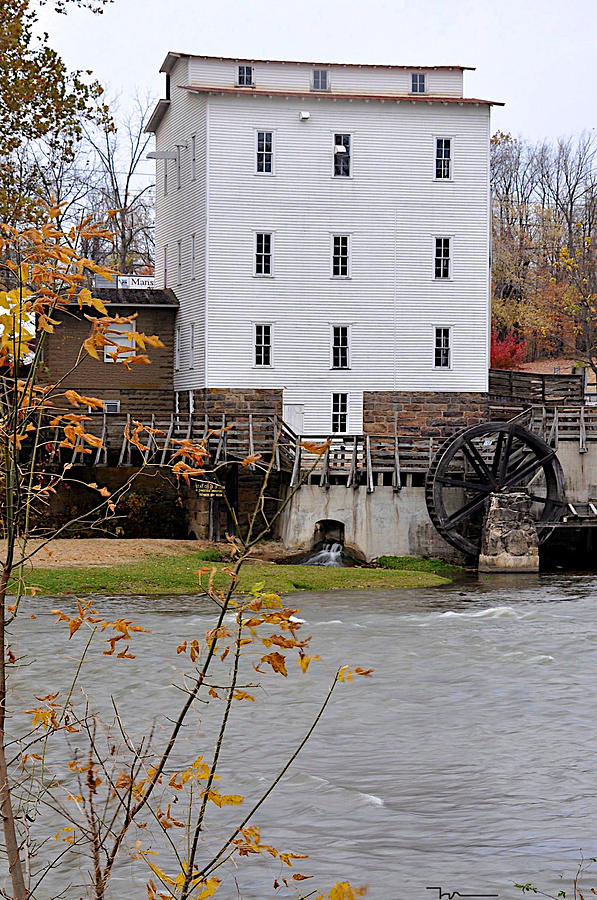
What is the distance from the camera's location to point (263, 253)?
35938 mm

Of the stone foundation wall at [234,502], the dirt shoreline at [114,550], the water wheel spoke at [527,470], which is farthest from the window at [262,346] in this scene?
the water wheel spoke at [527,470]

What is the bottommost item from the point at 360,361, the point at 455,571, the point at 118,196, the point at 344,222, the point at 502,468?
the point at 455,571

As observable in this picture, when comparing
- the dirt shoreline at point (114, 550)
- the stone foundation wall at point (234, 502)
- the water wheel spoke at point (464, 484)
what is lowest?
the dirt shoreline at point (114, 550)

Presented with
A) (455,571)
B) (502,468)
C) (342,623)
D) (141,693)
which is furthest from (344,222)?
(141,693)

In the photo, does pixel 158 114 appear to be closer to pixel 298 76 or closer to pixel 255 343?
pixel 298 76

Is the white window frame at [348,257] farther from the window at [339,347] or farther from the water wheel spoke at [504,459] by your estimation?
the water wheel spoke at [504,459]

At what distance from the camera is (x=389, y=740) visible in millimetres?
11078

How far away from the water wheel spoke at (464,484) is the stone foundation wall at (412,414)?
6.01m

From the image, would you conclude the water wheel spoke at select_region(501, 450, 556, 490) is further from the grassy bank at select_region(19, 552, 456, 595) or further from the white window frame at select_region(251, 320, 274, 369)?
the white window frame at select_region(251, 320, 274, 369)

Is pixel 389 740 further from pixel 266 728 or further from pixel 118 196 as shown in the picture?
pixel 118 196

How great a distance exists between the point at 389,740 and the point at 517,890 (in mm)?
3836

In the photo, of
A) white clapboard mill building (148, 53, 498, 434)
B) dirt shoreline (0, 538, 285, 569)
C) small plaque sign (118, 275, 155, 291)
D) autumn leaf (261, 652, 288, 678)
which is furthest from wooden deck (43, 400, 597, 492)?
autumn leaf (261, 652, 288, 678)

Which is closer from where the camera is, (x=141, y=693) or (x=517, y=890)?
(x=517, y=890)

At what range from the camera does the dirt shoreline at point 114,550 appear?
992 inches
